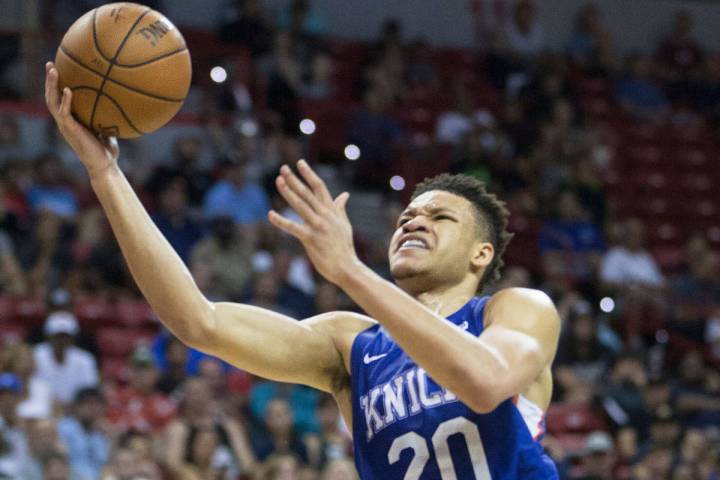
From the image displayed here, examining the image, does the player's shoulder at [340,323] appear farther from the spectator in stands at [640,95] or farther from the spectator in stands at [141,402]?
the spectator in stands at [640,95]

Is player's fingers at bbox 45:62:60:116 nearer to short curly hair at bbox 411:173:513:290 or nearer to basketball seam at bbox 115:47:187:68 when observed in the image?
basketball seam at bbox 115:47:187:68

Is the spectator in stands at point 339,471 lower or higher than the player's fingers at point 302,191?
lower

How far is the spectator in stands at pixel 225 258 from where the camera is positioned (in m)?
11.5

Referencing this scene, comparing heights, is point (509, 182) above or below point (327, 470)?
above

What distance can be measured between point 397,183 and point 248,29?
2.60 meters

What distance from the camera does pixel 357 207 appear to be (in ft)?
47.6

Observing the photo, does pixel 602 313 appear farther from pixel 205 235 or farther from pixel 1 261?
pixel 1 261

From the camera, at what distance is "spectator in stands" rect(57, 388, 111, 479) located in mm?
9094

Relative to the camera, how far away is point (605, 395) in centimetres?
1134

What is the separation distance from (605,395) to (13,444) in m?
5.17

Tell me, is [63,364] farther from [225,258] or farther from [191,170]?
[191,170]

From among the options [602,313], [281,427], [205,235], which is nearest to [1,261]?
[205,235]

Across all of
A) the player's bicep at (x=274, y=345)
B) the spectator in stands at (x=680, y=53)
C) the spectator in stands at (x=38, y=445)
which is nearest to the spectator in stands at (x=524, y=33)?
the spectator in stands at (x=680, y=53)

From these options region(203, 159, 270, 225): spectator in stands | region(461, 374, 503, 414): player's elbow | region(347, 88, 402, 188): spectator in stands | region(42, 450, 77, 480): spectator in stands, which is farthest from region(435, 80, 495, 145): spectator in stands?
region(461, 374, 503, 414): player's elbow
